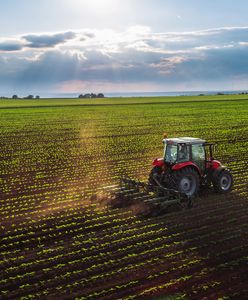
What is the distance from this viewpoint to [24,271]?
29.1 feet

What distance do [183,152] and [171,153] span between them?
1.31 ft

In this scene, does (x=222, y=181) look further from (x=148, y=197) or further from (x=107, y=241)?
(x=107, y=241)

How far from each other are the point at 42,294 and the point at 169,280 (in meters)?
2.48

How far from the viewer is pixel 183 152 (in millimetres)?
13234

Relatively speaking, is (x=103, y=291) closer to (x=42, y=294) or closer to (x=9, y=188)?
(x=42, y=294)

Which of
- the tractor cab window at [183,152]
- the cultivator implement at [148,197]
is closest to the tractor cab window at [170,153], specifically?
the tractor cab window at [183,152]

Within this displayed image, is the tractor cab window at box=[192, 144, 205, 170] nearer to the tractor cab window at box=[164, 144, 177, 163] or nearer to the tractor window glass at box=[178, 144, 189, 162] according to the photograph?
the tractor window glass at box=[178, 144, 189, 162]

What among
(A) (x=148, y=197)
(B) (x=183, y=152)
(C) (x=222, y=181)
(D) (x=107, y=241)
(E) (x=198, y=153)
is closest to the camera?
(D) (x=107, y=241)

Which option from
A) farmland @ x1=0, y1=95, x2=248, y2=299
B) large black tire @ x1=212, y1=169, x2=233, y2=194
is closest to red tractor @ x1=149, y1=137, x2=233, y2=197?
large black tire @ x1=212, y1=169, x2=233, y2=194

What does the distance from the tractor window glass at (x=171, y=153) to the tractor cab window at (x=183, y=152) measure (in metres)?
0.17

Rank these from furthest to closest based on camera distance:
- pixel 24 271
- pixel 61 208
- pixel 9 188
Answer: pixel 9 188, pixel 61 208, pixel 24 271

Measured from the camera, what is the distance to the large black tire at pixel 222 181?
1375 centimetres

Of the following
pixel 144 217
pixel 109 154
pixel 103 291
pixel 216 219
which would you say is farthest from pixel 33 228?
pixel 109 154

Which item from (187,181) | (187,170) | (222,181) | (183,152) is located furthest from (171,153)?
(222,181)
